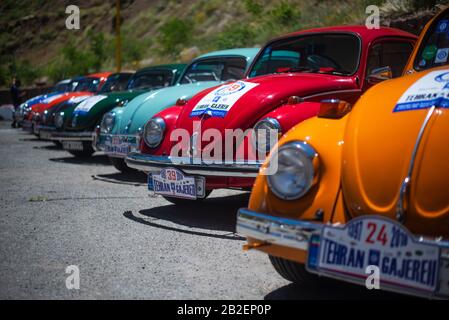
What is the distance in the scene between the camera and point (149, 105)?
7363 mm

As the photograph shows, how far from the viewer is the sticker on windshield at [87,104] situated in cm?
927

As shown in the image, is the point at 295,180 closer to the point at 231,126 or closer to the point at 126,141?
the point at 231,126

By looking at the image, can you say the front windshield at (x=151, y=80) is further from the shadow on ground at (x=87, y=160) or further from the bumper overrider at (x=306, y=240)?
the bumper overrider at (x=306, y=240)

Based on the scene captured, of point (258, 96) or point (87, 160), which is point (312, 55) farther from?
point (87, 160)

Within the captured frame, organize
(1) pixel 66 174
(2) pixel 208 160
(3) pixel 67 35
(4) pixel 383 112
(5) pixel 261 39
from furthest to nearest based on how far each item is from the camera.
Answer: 1. (3) pixel 67 35
2. (5) pixel 261 39
3. (1) pixel 66 174
4. (2) pixel 208 160
5. (4) pixel 383 112

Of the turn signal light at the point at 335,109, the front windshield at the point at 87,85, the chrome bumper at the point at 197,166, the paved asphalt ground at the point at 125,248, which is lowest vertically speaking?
the paved asphalt ground at the point at 125,248

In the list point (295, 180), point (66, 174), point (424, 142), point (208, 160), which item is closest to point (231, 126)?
point (208, 160)

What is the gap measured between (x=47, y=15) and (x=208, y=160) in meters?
48.7

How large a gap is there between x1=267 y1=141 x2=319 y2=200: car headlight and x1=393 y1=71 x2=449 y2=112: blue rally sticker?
50cm

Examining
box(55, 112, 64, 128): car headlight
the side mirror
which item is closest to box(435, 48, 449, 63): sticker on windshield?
the side mirror

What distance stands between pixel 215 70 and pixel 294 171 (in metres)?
5.15

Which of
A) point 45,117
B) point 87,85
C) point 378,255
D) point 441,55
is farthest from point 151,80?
point 378,255

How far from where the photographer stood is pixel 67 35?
157ft

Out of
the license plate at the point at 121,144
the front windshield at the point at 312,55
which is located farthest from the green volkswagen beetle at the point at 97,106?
the front windshield at the point at 312,55
